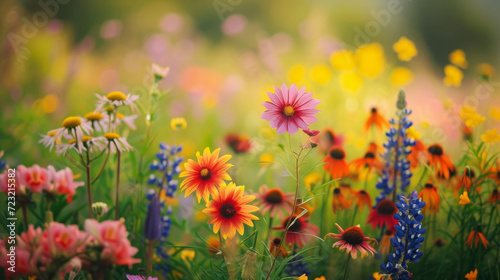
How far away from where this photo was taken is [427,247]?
1.56m

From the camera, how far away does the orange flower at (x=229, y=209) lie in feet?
3.30

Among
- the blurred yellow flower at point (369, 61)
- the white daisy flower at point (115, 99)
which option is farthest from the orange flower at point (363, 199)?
the blurred yellow flower at point (369, 61)

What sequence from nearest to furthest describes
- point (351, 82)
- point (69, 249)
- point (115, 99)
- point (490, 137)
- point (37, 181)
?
point (69, 249)
point (37, 181)
point (115, 99)
point (490, 137)
point (351, 82)

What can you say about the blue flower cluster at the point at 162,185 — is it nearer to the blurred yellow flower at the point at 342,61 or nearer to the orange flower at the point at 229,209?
the orange flower at the point at 229,209

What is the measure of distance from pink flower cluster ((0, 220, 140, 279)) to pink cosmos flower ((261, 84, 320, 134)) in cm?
44

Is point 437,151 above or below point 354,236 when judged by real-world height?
above

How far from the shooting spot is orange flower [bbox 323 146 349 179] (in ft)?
4.68

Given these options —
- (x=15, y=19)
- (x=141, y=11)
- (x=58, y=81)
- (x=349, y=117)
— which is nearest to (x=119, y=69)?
(x=58, y=81)

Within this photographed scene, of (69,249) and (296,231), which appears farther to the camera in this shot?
(296,231)

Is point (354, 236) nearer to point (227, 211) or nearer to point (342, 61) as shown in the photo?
point (227, 211)

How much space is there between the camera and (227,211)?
1.02 m

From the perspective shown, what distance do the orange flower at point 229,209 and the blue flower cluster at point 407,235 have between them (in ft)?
1.34

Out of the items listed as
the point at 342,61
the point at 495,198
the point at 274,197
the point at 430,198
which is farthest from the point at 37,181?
the point at 342,61

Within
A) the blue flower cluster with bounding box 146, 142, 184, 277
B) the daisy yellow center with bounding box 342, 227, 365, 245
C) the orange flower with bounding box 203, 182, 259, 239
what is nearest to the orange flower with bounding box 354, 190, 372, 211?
the daisy yellow center with bounding box 342, 227, 365, 245
